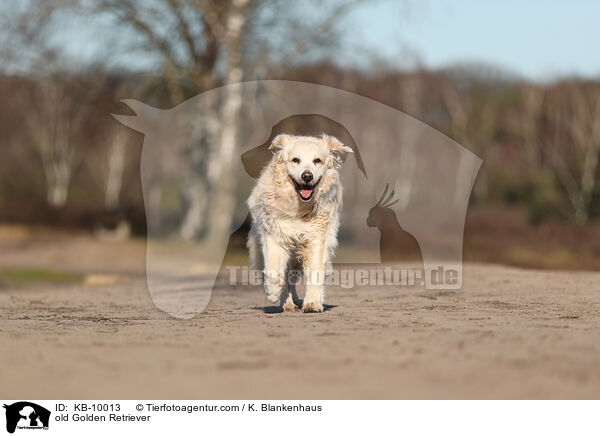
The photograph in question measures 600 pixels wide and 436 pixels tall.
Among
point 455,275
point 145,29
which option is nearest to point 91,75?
point 145,29

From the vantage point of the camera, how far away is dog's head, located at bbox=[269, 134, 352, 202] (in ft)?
25.0

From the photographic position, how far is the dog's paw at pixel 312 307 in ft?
26.2

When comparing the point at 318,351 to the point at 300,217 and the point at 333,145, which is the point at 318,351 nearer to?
the point at 300,217

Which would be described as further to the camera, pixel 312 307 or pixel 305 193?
pixel 312 307

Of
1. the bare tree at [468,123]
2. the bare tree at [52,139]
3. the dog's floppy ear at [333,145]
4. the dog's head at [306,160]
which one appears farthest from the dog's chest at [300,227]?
the bare tree at [52,139]

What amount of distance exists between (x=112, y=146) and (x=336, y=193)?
45165 mm

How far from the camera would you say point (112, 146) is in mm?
51219

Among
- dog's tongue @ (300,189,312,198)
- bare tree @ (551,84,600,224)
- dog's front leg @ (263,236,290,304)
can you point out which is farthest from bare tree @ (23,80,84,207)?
dog's tongue @ (300,189,312,198)

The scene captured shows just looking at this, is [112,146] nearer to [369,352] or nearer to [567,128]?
[567,128]

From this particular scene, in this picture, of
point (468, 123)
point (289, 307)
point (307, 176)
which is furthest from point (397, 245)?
point (468, 123)

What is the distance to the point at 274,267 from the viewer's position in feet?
25.8

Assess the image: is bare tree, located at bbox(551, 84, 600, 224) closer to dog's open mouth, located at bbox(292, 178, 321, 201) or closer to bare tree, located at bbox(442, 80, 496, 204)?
bare tree, located at bbox(442, 80, 496, 204)
